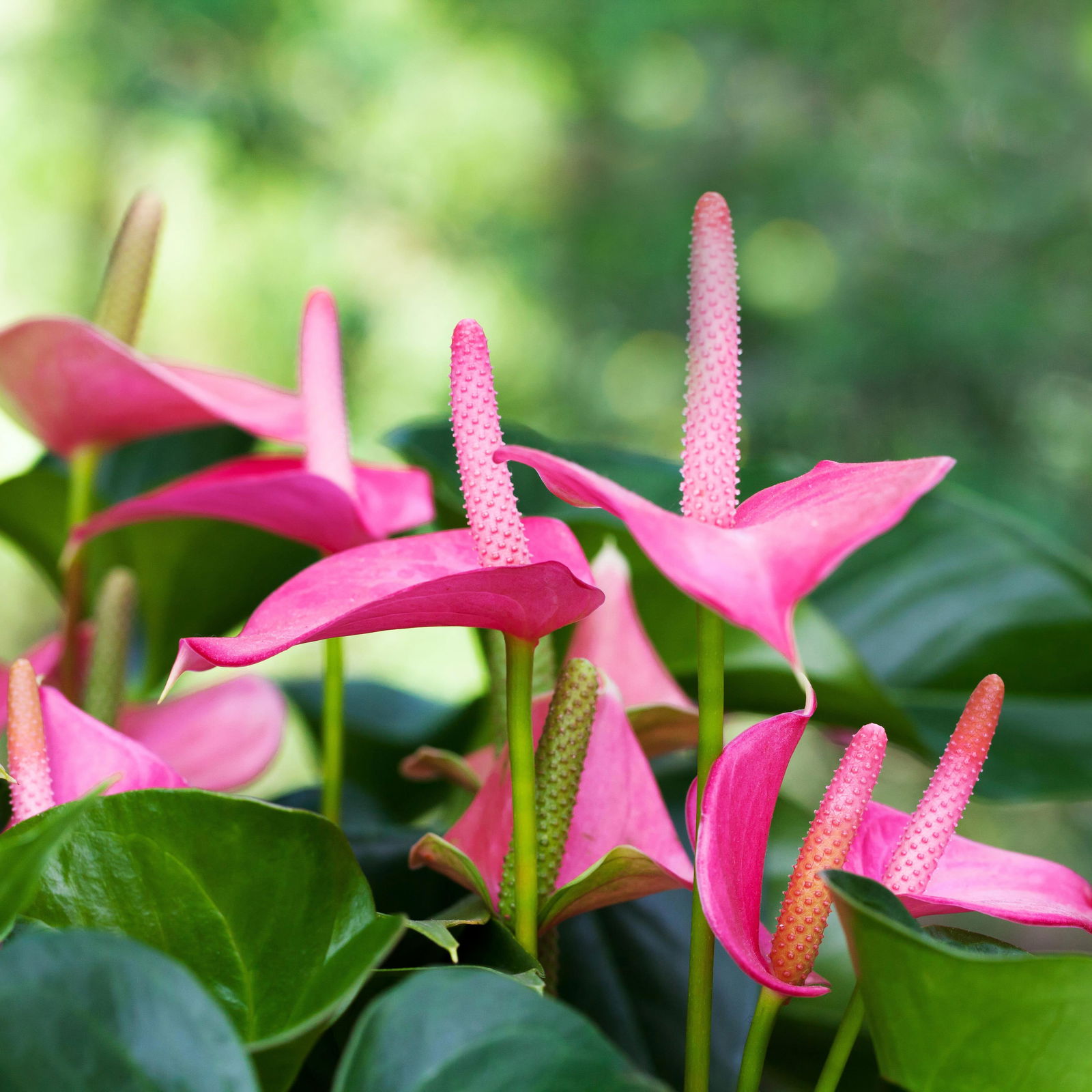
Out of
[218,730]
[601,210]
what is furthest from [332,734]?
[601,210]

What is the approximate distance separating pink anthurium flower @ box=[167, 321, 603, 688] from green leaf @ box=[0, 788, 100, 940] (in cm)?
4

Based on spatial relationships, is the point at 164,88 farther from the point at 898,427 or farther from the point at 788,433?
the point at 898,427

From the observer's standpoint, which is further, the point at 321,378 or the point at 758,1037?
the point at 321,378

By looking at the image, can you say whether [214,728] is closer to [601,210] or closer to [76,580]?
[76,580]

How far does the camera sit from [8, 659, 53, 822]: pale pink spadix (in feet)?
0.73

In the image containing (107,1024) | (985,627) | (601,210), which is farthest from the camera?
(601,210)

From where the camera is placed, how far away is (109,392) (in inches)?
13.7

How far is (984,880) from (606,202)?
2827 mm

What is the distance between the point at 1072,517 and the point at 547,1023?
2.48 metres

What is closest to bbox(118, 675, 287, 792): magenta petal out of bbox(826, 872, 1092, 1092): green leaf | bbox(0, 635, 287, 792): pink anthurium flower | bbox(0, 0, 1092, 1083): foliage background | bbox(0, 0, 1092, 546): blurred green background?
bbox(0, 635, 287, 792): pink anthurium flower

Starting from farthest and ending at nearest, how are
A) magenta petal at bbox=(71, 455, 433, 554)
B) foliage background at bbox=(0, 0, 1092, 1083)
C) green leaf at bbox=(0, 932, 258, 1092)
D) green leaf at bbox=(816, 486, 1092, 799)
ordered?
foliage background at bbox=(0, 0, 1092, 1083) < green leaf at bbox=(816, 486, 1092, 799) < magenta petal at bbox=(71, 455, 433, 554) < green leaf at bbox=(0, 932, 258, 1092)

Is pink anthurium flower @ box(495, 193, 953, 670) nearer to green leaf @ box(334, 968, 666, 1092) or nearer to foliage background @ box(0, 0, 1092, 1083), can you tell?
green leaf @ box(334, 968, 666, 1092)

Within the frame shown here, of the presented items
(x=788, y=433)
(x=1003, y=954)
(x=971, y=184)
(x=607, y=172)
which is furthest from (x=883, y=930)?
(x=607, y=172)

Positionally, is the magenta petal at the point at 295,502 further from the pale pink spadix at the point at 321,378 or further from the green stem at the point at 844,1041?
the green stem at the point at 844,1041
